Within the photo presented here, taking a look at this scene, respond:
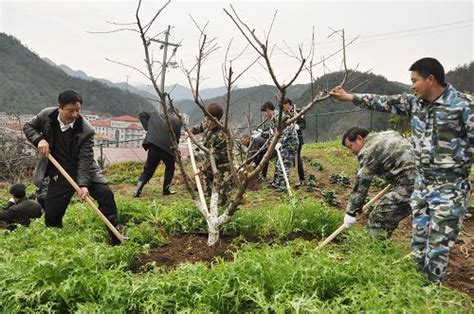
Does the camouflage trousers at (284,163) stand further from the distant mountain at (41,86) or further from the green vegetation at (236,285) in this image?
the distant mountain at (41,86)

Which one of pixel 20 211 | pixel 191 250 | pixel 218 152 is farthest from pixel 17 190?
pixel 191 250

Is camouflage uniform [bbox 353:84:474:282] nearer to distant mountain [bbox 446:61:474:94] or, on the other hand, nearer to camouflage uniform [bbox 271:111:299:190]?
camouflage uniform [bbox 271:111:299:190]

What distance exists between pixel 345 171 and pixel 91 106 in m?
47.6

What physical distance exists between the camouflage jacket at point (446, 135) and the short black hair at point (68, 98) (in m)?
3.25

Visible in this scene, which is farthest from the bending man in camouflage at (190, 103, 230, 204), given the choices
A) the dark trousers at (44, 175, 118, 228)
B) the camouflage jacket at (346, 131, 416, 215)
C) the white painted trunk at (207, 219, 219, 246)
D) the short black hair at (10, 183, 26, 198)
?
the short black hair at (10, 183, 26, 198)

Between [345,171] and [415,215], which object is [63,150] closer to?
[415,215]

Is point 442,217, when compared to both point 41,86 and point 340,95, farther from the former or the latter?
point 41,86

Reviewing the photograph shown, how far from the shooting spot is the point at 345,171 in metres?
11.8

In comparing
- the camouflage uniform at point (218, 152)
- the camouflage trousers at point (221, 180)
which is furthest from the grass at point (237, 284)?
the camouflage uniform at point (218, 152)

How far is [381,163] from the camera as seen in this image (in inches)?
165

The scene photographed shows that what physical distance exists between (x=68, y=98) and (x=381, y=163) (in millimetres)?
3146

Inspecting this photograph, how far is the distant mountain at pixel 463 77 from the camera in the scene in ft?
95.5

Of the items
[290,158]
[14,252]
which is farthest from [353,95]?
[290,158]

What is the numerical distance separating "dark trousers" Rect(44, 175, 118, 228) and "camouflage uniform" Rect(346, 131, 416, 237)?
8.33 feet
